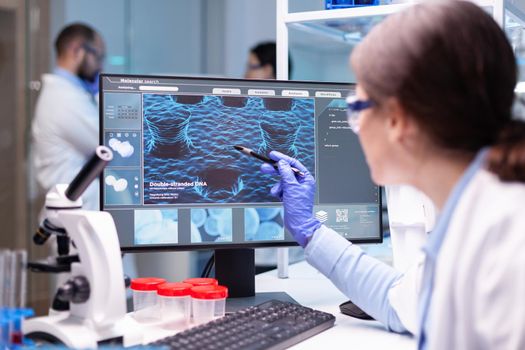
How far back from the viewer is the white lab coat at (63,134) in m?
2.81

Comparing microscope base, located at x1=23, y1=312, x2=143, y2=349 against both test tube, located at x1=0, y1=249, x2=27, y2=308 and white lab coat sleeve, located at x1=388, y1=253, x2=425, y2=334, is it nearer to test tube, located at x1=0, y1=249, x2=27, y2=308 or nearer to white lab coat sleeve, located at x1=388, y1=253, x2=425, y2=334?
test tube, located at x1=0, y1=249, x2=27, y2=308

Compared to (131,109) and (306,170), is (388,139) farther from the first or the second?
(131,109)

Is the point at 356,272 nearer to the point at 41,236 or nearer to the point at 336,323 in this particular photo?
the point at 336,323

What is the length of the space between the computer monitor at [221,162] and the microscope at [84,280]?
291 mm

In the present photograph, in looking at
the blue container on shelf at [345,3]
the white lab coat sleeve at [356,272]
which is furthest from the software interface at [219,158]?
the blue container on shelf at [345,3]

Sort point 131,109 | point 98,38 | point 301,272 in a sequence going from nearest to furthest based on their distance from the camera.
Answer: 1. point 131,109
2. point 301,272
3. point 98,38

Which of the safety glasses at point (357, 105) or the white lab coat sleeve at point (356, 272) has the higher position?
the safety glasses at point (357, 105)

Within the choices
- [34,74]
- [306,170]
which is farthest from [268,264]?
[34,74]

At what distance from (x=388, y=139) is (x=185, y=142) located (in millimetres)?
556

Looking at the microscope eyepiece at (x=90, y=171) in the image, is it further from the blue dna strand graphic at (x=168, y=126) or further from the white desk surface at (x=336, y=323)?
the white desk surface at (x=336, y=323)

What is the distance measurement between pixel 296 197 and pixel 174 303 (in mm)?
330

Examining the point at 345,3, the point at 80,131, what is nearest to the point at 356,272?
the point at 345,3

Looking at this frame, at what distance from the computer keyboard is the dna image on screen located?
0.27m

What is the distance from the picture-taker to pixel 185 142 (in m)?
1.37
